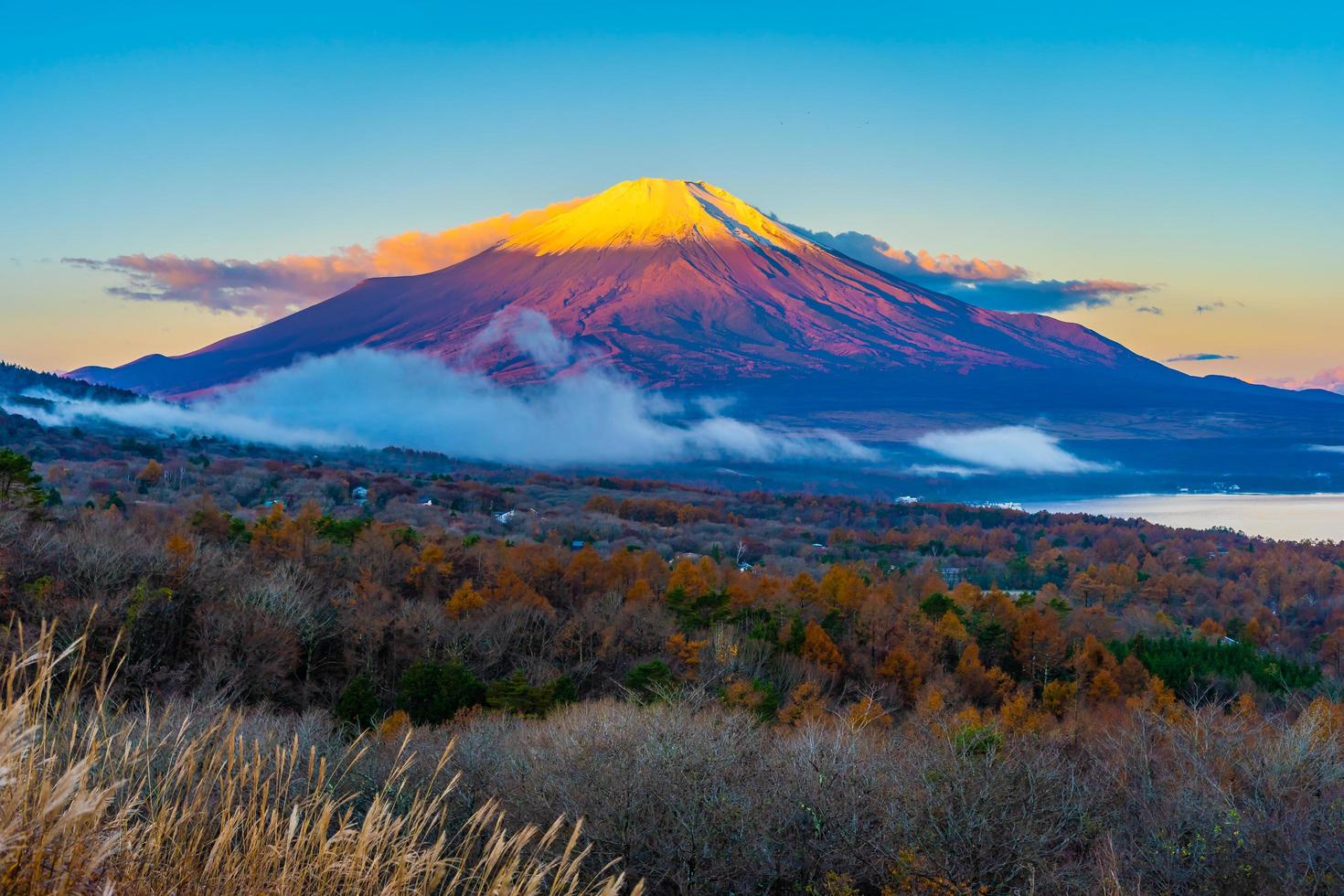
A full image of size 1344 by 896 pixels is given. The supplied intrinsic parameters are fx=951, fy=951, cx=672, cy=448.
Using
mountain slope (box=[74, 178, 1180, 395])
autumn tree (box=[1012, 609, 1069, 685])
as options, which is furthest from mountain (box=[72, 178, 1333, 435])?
autumn tree (box=[1012, 609, 1069, 685])

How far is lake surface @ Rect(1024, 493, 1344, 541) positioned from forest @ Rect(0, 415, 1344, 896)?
53.7 metres

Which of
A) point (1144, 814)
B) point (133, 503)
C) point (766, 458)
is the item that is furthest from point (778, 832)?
point (766, 458)

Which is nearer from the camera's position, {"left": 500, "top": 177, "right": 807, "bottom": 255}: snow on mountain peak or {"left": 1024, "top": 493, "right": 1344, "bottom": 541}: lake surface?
{"left": 1024, "top": 493, "right": 1344, "bottom": 541}: lake surface

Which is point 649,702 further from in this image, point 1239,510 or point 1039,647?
point 1239,510

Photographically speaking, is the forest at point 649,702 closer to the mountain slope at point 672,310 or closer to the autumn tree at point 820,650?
the autumn tree at point 820,650

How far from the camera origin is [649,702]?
2378 cm

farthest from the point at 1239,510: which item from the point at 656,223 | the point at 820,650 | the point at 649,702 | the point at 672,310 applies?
the point at 649,702

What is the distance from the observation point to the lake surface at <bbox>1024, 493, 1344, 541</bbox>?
400ft

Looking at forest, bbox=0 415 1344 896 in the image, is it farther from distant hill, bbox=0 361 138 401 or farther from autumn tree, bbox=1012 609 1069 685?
distant hill, bbox=0 361 138 401

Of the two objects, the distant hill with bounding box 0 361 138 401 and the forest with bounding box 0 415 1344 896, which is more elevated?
the distant hill with bounding box 0 361 138 401

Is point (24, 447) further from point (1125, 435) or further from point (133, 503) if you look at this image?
point (1125, 435)

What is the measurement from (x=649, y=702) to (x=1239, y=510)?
Result: 148546mm

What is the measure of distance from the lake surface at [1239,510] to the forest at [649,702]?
53.7 m

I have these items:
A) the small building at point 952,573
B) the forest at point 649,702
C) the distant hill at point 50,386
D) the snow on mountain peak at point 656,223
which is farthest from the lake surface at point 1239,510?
the distant hill at point 50,386
